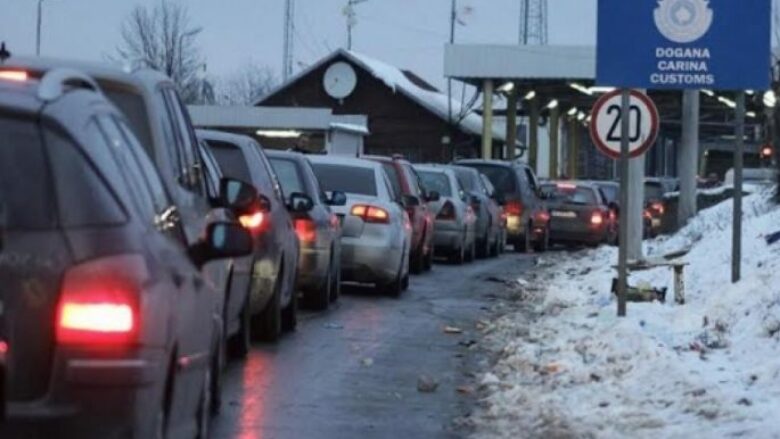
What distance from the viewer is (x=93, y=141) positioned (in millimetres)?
5316

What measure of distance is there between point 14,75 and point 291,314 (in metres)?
8.27

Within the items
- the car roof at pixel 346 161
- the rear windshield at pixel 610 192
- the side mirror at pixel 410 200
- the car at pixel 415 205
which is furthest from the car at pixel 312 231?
the rear windshield at pixel 610 192

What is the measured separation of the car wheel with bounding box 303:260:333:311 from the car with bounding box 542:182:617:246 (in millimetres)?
18957

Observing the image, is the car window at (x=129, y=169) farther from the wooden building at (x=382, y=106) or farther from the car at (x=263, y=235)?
the wooden building at (x=382, y=106)

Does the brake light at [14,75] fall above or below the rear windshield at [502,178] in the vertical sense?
above

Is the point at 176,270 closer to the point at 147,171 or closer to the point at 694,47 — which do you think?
the point at 147,171

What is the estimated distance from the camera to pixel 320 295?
16500mm

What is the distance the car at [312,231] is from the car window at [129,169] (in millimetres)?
9473

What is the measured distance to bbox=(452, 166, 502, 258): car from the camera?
2848 centimetres

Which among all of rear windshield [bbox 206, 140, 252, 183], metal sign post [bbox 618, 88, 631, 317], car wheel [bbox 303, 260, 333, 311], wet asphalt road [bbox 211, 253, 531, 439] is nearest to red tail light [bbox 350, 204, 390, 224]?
wet asphalt road [bbox 211, 253, 531, 439]

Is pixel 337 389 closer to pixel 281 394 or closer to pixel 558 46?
pixel 281 394

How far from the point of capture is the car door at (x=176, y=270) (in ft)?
18.4

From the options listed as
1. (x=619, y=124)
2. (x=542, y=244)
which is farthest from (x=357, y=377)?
(x=542, y=244)

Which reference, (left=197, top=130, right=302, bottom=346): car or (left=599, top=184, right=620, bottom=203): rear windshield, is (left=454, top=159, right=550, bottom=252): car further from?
(left=197, top=130, right=302, bottom=346): car
